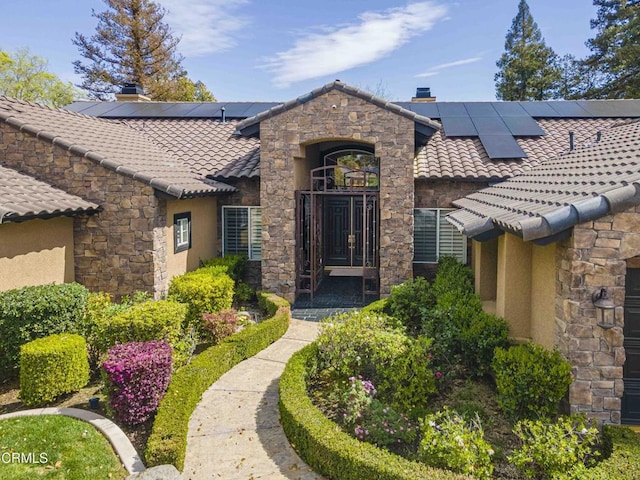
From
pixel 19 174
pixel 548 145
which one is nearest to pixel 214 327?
pixel 19 174

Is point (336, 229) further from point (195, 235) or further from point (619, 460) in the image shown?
point (619, 460)

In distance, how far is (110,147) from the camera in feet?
42.4

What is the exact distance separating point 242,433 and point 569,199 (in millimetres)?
5447

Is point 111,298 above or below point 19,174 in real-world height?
below

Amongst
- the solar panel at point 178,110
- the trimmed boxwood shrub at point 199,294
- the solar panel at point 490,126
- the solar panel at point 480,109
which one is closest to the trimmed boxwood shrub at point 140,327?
the trimmed boxwood shrub at point 199,294

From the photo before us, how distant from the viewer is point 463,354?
8.28 meters

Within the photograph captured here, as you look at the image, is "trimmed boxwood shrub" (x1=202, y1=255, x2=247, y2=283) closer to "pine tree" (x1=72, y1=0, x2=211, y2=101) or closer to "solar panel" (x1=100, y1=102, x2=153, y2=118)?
"solar panel" (x1=100, y1=102, x2=153, y2=118)

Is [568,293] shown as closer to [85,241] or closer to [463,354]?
[463,354]

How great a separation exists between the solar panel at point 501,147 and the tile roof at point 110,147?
8.16 meters

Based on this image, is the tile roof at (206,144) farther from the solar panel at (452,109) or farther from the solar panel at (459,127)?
the solar panel at (452,109)

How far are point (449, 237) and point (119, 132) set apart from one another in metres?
10.9

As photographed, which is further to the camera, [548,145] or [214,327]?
[548,145]

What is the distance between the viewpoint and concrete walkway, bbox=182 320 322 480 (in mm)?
5828

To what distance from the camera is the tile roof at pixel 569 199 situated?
5789 millimetres
